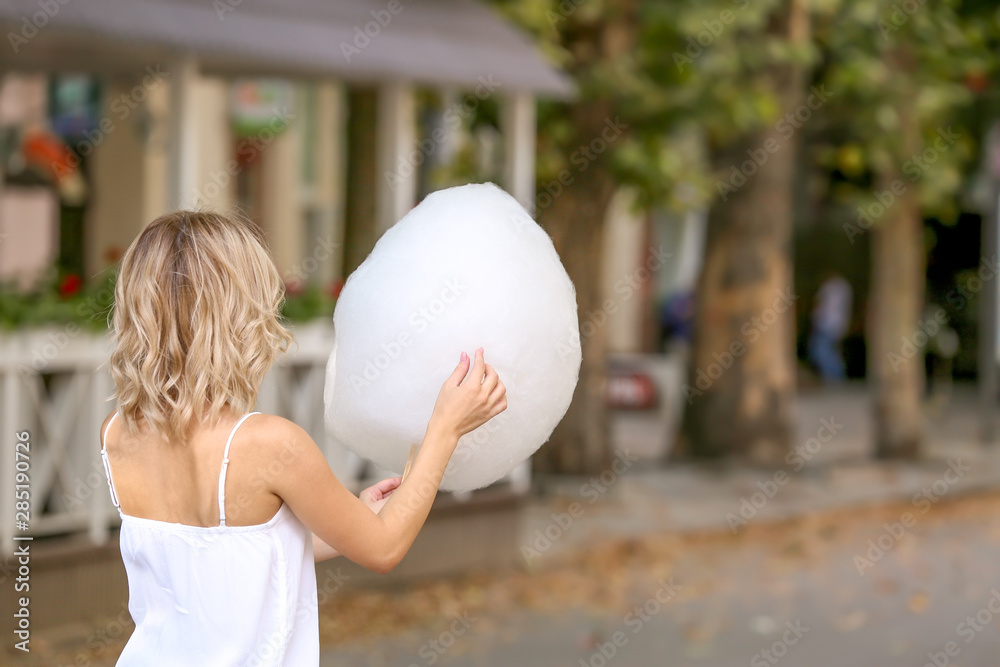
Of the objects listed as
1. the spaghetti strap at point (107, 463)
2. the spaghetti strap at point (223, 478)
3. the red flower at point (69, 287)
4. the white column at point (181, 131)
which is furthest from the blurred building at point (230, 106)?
the spaghetti strap at point (223, 478)

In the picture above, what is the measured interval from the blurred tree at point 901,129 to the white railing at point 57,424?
5.69 m

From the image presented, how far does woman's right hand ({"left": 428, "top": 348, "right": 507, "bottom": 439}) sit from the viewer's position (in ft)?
6.88

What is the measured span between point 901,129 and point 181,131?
6.48 metres

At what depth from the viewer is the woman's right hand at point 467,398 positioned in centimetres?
210

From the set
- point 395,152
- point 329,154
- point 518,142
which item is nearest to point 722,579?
point 518,142

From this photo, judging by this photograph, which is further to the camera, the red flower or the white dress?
the red flower

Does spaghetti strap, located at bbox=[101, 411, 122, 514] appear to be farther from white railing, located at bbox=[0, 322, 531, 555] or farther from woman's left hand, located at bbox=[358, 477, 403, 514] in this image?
white railing, located at bbox=[0, 322, 531, 555]

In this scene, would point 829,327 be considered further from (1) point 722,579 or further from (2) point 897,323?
(1) point 722,579

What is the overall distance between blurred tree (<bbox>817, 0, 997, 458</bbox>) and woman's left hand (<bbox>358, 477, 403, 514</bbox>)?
23.5ft

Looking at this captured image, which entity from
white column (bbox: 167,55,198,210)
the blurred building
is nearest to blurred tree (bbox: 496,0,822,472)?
the blurred building

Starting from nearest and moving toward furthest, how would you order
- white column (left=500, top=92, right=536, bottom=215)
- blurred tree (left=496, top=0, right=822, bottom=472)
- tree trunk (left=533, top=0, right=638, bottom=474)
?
white column (left=500, top=92, right=536, bottom=215), blurred tree (left=496, top=0, right=822, bottom=472), tree trunk (left=533, top=0, right=638, bottom=474)

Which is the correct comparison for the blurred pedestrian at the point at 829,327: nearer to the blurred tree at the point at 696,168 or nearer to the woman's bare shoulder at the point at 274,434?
the blurred tree at the point at 696,168

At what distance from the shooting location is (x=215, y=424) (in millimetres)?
2072

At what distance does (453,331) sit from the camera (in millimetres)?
2145
